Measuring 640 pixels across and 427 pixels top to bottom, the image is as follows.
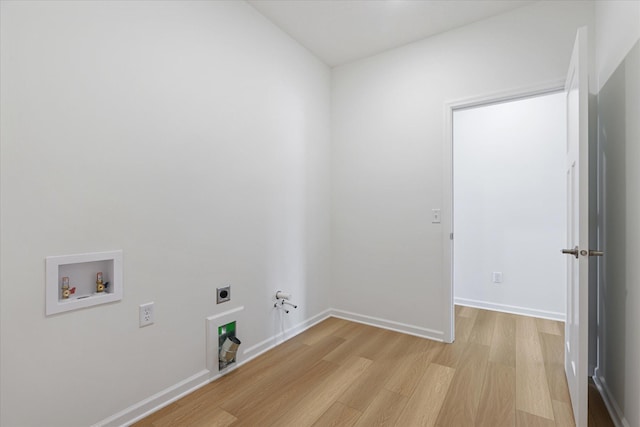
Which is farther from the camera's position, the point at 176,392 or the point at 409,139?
the point at 409,139

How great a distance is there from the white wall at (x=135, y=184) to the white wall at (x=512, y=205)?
2.26 metres

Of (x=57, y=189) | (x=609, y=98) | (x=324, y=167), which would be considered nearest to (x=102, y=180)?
(x=57, y=189)

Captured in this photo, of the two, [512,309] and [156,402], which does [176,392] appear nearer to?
[156,402]

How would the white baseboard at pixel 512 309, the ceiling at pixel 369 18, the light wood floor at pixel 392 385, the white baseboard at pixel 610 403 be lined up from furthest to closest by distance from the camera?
the white baseboard at pixel 512 309, the ceiling at pixel 369 18, the light wood floor at pixel 392 385, the white baseboard at pixel 610 403

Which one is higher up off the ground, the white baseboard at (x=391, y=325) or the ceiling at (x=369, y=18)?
the ceiling at (x=369, y=18)

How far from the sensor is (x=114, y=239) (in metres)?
1.57

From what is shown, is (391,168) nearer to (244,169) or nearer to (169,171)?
(244,169)

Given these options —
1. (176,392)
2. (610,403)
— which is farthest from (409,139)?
(176,392)

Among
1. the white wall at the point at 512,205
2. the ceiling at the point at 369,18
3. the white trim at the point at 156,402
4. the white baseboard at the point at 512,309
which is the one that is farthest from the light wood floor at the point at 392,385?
the ceiling at the point at 369,18

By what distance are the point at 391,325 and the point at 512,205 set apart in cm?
189

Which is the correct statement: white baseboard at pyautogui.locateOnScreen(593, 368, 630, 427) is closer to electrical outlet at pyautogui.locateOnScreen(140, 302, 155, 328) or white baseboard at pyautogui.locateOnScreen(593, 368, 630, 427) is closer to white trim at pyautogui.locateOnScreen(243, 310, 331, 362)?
white trim at pyautogui.locateOnScreen(243, 310, 331, 362)

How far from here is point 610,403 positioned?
1.71 m

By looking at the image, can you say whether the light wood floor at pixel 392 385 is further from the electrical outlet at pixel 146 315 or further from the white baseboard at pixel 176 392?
the electrical outlet at pixel 146 315

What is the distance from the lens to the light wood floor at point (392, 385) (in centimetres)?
168
